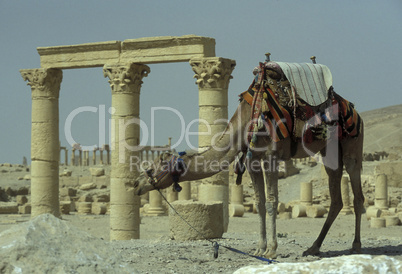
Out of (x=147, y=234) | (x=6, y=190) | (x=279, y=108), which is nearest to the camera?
(x=279, y=108)

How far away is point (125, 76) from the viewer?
55.0 feet

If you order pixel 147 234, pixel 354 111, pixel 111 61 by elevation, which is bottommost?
pixel 147 234

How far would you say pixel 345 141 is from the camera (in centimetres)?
941

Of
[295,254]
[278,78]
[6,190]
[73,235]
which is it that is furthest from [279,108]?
[6,190]

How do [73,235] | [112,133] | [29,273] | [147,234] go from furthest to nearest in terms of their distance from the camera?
[147,234] → [112,133] → [73,235] → [29,273]

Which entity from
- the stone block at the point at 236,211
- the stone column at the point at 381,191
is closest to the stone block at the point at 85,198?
the stone block at the point at 236,211

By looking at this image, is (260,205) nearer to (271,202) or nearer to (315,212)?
(271,202)

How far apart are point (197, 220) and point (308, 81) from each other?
4.01 m

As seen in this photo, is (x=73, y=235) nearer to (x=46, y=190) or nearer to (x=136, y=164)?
(x=136, y=164)

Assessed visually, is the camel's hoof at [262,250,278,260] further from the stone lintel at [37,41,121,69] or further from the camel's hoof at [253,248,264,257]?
the stone lintel at [37,41,121,69]

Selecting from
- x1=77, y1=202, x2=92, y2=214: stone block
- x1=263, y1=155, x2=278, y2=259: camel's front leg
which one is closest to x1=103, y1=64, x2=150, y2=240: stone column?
x1=263, y1=155, x2=278, y2=259: camel's front leg

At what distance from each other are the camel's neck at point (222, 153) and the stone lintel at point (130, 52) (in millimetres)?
7204

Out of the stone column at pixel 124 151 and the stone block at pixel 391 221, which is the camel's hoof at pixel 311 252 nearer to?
the stone column at pixel 124 151

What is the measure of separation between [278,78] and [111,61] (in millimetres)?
8880
